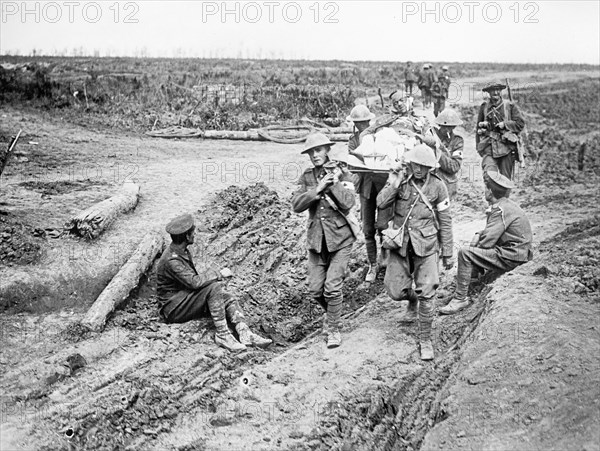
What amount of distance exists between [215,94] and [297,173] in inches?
419

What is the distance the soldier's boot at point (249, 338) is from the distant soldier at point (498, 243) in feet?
6.24

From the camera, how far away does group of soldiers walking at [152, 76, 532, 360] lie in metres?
5.79

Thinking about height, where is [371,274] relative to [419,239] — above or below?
below

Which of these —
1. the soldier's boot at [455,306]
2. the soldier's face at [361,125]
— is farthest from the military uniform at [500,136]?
the soldier's boot at [455,306]

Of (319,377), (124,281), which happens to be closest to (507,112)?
(319,377)

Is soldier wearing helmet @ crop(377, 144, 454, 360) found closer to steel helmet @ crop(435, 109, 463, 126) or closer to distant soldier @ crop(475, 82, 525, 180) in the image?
steel helmet @ crop(435, 109, 463, 126)

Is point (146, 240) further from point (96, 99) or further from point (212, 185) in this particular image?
point (96, 99)

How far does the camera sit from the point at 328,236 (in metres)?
5.98

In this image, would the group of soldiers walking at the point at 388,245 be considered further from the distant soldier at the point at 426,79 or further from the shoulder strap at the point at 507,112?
the distant soldier at the point at 426,79

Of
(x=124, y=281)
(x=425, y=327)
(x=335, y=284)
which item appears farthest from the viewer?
(x=124, y=281)

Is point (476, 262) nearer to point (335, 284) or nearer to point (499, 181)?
point (499, 181)

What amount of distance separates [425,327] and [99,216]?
4.96m

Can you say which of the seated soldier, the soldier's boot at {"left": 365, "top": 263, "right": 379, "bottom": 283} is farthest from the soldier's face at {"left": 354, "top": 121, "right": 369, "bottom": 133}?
the seated soldier

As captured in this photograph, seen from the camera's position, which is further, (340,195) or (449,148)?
(449,148)
